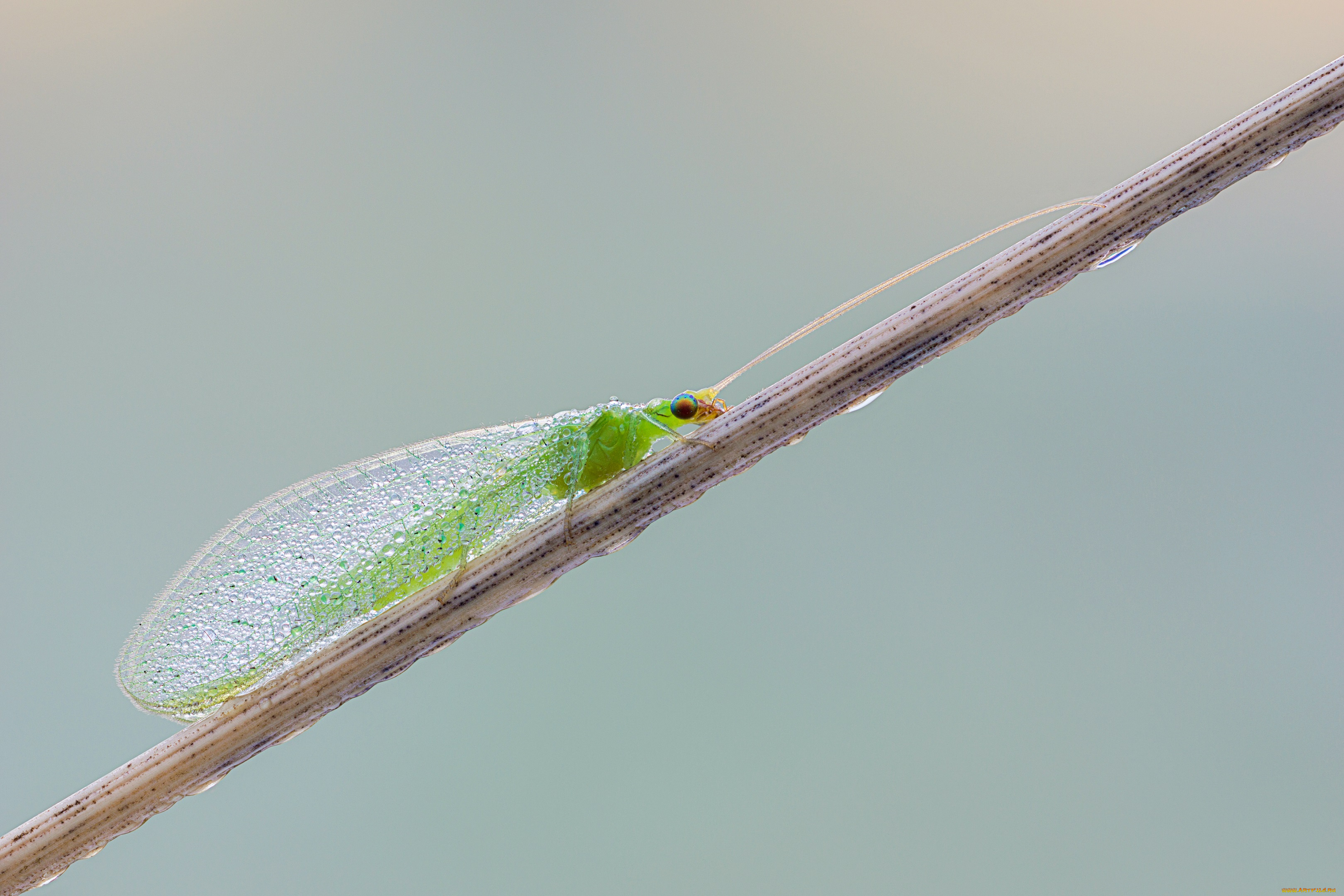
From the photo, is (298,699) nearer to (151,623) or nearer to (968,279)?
(151,623)

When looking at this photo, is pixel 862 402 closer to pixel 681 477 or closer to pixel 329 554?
pixel 681 477

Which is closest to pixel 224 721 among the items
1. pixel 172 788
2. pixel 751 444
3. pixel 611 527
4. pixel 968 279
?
pixel 172 788

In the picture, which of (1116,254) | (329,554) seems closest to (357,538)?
(329,554)

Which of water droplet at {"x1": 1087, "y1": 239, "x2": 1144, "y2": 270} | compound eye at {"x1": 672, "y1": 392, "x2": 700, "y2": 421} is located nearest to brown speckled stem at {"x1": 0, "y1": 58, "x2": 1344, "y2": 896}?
water droplet at {"x1": 1087, "y1": 239, "x2": 1144, "y2": 270}

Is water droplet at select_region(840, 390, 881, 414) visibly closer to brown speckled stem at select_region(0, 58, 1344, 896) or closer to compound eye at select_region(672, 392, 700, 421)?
brown speckled stem at select_region(0, 58, 1344, 896)

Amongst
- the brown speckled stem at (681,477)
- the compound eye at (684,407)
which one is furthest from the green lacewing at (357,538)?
the brown speckled stem at (681,477)

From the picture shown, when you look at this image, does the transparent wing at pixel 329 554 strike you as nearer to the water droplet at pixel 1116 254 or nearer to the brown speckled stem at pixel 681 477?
the brown speckled stem at pixel 681 477
